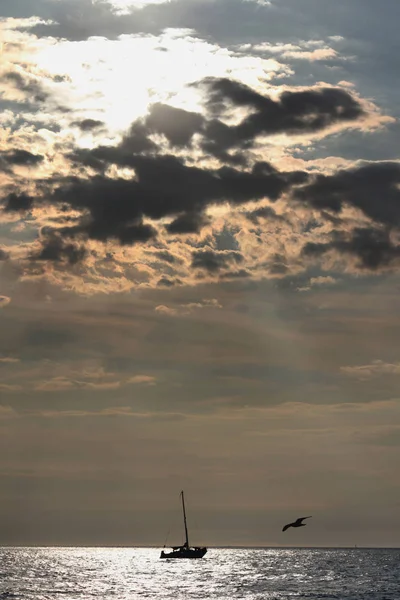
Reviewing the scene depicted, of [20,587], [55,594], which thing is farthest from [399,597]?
[20,587]

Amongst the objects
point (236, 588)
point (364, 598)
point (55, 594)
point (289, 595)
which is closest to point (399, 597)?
point (364, 598)

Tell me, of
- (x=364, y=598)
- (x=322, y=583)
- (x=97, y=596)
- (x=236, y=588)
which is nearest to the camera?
(x=364, y=598)

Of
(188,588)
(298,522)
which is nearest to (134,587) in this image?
(188,588)

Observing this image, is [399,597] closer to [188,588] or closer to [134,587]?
[188,588]

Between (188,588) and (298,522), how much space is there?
77835 mm

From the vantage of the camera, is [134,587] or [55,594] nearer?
[55,594]

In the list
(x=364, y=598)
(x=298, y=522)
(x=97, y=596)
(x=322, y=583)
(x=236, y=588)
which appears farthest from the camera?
(x=322, y=583)

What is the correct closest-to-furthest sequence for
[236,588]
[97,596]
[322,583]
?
[97,596], [236,588], [322,583]

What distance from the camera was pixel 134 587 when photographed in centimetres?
19662

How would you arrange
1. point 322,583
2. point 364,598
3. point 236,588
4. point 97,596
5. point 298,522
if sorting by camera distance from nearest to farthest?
point 298,522 → point 364,598 → point 97,596 → point 236,588 → point 322,583

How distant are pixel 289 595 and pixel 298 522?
158 ft

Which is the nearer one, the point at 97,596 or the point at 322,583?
the point at 97,596

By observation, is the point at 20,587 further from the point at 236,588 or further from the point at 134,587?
the point at 236,588

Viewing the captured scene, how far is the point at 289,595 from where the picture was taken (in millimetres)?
161875
